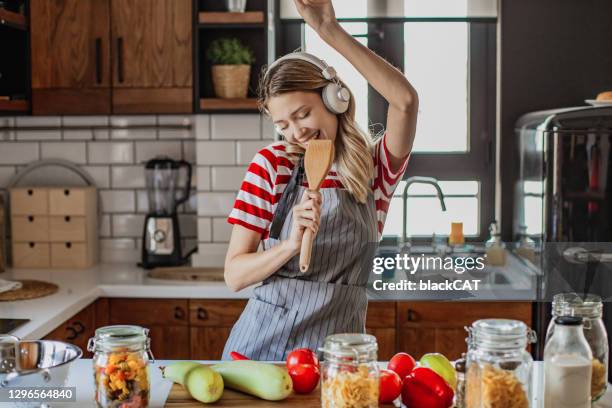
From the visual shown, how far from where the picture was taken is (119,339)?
1522 mm

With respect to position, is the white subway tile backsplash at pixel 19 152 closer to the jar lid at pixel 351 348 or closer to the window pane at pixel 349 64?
the window pane at pixel 349 64

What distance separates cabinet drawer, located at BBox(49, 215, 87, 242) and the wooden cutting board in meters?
Result: 2.21

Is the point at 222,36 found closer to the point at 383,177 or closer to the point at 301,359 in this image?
the point at 383,177

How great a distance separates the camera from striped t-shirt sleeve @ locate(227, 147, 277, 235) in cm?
213

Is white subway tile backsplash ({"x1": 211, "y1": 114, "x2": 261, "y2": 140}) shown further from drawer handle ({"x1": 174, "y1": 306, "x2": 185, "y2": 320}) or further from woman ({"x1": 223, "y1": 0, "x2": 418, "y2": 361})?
woman ({"x1": 223, "y1": 0, "x2": 418, "y2": 361})

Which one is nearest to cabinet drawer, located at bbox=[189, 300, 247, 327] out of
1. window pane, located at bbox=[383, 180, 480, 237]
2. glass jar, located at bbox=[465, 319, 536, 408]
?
window pane, located at bbox=[383, 180, 480, 237]

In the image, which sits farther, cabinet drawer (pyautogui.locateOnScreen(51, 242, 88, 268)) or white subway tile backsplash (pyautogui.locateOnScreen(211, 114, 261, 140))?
cabinet drawer (pyautogui.locateOnScreen(51, 242, 88, 268))

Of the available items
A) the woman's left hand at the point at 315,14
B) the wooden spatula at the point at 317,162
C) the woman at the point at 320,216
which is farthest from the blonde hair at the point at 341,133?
the wooden spatula at the point at 317,162

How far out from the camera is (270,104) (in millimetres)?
2039

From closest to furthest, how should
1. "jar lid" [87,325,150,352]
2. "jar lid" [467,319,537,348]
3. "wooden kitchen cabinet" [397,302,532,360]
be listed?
"jar lid" [467,319,537,348] → "jar lid" [87,325,150,352] → "wooden kitchen cabinet" [397,302,532,360]

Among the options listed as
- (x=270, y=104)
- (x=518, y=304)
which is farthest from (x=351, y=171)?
(x=518, y=304)

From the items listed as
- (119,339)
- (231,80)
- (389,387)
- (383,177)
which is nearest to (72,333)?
(231,80)

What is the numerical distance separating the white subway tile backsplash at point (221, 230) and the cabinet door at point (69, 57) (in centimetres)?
65

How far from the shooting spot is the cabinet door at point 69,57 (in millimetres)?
3600
